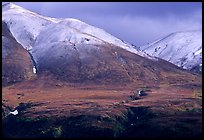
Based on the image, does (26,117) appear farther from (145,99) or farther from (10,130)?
(145,99)

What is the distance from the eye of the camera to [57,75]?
198 m

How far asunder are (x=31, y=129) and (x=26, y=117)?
8.82 m

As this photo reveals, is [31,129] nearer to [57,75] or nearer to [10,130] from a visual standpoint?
[10,130]

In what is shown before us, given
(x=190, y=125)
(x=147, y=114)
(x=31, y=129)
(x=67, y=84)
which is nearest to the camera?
(x=190, y=125)

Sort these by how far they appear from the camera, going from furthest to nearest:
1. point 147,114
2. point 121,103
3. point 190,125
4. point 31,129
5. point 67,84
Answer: point 67,84 → point 121,103 → point 147,114 → point 31,129 → point 190,125

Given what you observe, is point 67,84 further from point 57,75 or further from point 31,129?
point 31,129

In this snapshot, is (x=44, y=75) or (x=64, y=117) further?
(x=44, y=75)

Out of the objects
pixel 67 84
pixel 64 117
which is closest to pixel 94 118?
pixel 64 117

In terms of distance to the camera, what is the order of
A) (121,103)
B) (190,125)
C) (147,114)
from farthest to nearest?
(121,103), (147,114), (190,125)

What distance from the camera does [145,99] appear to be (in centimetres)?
15312

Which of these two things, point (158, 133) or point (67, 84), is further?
point (67, 84)

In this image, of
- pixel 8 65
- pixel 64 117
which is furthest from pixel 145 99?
pixel 8 65

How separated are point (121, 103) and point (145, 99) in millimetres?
10132

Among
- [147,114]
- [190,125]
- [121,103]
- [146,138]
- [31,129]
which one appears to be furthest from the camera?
[121,103]
